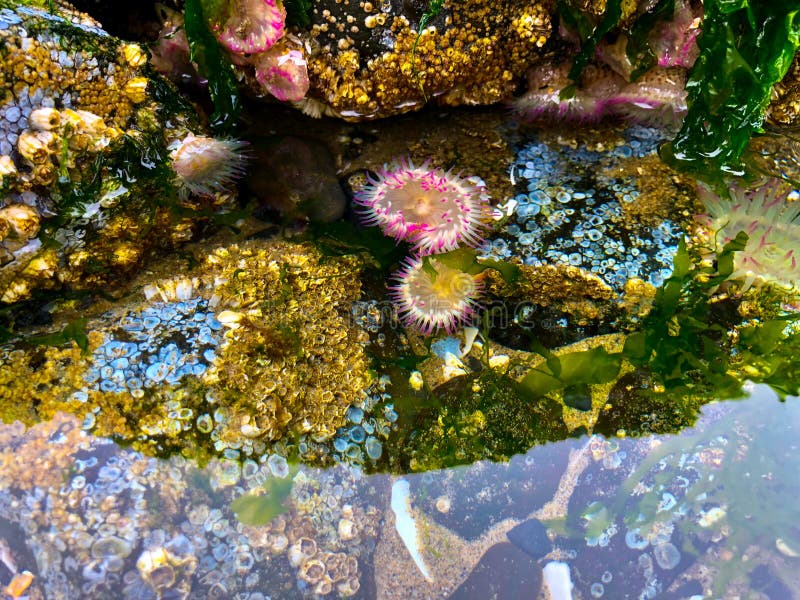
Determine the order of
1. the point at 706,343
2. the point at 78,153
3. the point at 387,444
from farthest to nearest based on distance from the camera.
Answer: the point at 706,343 → the point at 78,153 → the point at 387,444

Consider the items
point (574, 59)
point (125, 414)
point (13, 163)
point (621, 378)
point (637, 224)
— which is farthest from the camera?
point (574, 59)

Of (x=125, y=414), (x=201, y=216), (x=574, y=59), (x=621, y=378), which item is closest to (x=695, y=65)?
(x=574, y=59)

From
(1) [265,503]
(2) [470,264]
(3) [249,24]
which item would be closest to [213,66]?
(3) [249,24]

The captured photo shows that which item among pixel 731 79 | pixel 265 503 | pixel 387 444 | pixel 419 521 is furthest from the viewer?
pixel 731 79

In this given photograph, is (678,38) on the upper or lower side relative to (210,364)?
upper

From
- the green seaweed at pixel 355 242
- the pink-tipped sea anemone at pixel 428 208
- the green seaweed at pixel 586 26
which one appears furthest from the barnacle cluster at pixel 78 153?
the green seaweed at pixel 586 26

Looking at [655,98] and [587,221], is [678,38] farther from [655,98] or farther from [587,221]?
[587,221]

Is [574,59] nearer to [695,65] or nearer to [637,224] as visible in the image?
[695,65]

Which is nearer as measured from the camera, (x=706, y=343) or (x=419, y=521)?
(x=419, y=521)
